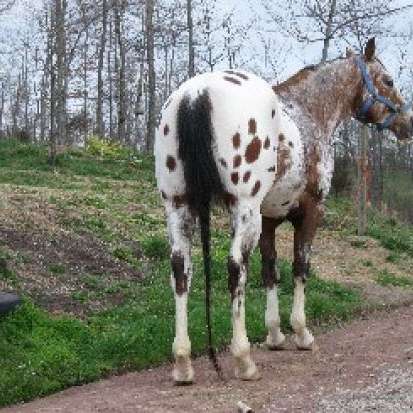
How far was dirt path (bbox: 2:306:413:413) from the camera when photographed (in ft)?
17.1

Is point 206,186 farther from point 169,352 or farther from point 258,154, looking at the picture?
point 169,352

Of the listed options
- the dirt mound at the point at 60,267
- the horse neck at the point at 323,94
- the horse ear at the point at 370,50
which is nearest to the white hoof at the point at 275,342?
the horse neck at the point at 323,94

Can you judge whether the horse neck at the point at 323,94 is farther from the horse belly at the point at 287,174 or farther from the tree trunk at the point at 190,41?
the tree trunk at the point at 190,41

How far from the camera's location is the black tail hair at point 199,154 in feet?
18.5

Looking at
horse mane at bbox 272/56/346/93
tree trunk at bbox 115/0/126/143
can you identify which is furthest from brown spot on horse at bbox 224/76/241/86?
tree trunk at bbox 115/0/126/143

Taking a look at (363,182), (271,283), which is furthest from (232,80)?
(363,182)

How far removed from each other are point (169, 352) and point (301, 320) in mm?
1287

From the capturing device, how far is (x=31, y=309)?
23.9 ft

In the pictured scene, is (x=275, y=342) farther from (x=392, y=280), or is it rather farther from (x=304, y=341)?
(x=392, y=280)

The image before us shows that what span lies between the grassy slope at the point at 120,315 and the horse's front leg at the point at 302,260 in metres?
0.81

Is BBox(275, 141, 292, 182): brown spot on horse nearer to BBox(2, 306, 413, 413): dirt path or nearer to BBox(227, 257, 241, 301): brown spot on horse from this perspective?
BBox(227, 257, 241, 301): brown spot on horse

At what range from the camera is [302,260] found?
23.5ft

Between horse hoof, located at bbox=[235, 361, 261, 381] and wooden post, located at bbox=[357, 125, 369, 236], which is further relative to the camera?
wooden post, located at bbox=[357, 125, 369, 236]

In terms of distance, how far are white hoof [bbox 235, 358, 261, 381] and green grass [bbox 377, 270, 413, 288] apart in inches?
245
